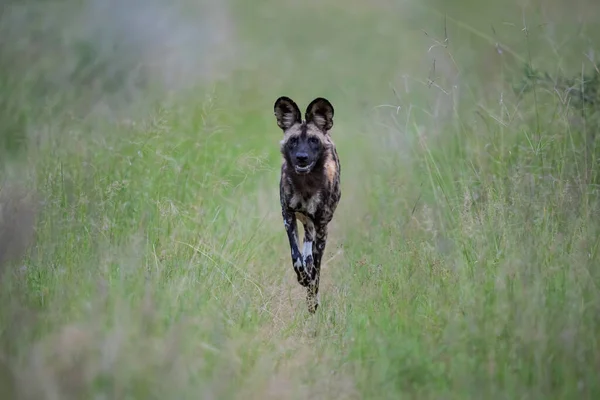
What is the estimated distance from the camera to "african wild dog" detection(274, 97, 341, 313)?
6.76 meters

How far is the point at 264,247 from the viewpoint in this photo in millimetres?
7297

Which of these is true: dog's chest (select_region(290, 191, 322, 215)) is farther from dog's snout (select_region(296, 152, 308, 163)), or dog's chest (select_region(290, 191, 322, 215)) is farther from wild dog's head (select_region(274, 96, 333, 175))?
dog's snout (select_region(296, 152, 308, 163))

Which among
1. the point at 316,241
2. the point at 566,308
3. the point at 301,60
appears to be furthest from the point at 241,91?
the point at 566,308

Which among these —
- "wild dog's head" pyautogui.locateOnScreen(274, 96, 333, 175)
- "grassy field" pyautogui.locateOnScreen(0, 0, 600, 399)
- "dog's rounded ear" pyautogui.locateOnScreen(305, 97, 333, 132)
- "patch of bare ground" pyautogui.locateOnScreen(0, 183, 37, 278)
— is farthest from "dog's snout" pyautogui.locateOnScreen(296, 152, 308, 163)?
"patch of bare ground" pyautogui.locateOnScreen(0, 183, 37, 278)

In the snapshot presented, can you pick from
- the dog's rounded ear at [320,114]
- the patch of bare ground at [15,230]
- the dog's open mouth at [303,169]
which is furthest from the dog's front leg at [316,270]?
the patch of bare ground at [15,230]

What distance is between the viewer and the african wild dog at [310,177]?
6758mm

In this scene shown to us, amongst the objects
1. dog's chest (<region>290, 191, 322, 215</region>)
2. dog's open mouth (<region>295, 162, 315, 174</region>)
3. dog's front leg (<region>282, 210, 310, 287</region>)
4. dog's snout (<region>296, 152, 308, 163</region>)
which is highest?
dog's snout (<region>296, 152, 308, 163</region>)

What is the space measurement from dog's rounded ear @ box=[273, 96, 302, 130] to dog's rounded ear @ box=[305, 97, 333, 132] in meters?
0.10

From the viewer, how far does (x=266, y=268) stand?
6.74 meters

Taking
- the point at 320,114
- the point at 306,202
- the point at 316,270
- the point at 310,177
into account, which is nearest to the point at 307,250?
the point at 316,270

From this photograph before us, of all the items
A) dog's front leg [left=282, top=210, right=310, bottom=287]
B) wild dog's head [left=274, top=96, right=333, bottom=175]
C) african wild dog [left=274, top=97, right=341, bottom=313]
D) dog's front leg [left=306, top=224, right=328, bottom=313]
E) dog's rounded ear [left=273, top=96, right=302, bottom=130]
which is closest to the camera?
dog's front leg [left=306, top=224, right=328, bottom=313]

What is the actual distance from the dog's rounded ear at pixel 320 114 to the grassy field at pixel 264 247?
53 centimetres

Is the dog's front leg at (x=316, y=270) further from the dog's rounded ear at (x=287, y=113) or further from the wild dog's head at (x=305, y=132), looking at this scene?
the dog's rounded ear at (x=287, y=113)

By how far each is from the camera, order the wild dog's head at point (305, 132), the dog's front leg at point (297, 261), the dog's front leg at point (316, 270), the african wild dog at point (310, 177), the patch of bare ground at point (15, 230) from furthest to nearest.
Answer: the african wild dog at point (310, 177)
the wild dog's head at point (305, 132)
the dog's front leg at point (297, 261)
the dog's front leg at point (316, 270)
the patch of bare ground at point (15, 230)
